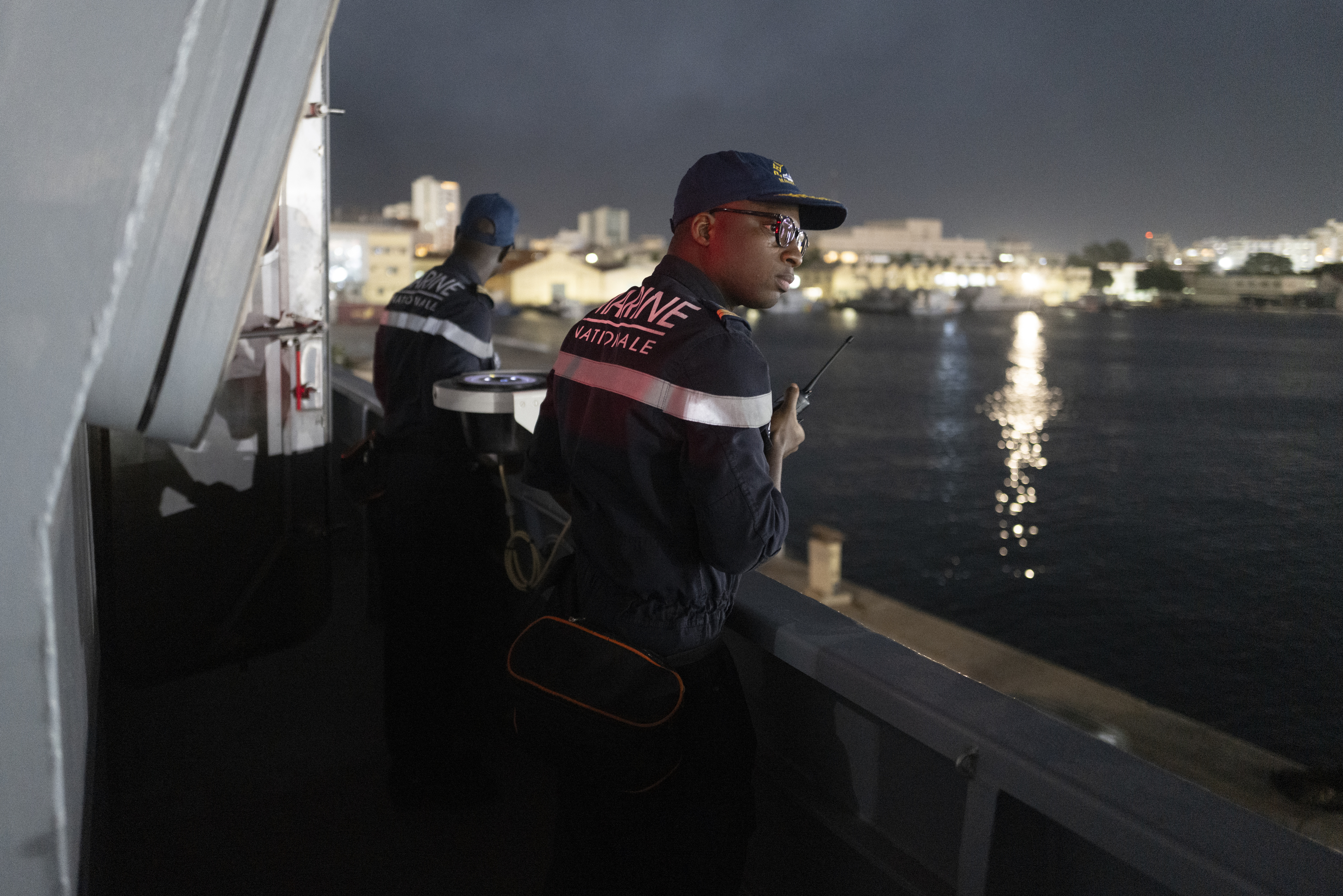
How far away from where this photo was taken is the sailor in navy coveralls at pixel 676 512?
1488mm

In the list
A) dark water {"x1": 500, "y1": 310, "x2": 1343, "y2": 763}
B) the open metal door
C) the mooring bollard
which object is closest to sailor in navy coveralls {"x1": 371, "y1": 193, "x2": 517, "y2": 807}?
the open metal door

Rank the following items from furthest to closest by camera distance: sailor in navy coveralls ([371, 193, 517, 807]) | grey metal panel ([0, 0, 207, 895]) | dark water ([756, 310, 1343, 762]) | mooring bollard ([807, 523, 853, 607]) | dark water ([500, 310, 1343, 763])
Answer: dark water ([756, 310, 1343, 762]), dark water ([500, 310, 1343, 763]), mooring bollard ([807, 523, 853, 607]), sailor in navy coveralls ([371, 193, 517, 807]), grey metal panel ([0, 0, 207, 895])

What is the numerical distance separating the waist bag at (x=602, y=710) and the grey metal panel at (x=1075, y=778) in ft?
1.03

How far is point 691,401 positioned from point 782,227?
44cm

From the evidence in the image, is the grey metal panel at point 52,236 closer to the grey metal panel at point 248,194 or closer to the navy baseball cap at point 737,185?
the grey metal panel at point 248,194

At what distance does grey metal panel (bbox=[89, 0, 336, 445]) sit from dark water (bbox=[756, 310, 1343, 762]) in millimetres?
5015

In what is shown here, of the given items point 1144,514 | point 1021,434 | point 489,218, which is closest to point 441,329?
point 489,218

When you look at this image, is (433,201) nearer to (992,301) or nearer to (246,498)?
(992,301)

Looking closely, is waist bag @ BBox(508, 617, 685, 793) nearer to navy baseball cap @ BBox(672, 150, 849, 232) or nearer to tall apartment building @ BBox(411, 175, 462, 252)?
navy baseball cap @ BBox(672, 150, 849, 232)

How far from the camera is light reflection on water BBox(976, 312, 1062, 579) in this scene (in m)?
37.8

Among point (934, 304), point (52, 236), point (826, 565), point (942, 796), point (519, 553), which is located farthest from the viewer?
point (934, 304)

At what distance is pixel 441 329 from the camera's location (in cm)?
279

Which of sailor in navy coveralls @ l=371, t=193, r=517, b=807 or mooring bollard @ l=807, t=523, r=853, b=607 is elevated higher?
sailor in navy coveralls @ l=371, t=193, r=517, b=807

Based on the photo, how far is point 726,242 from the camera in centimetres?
165
